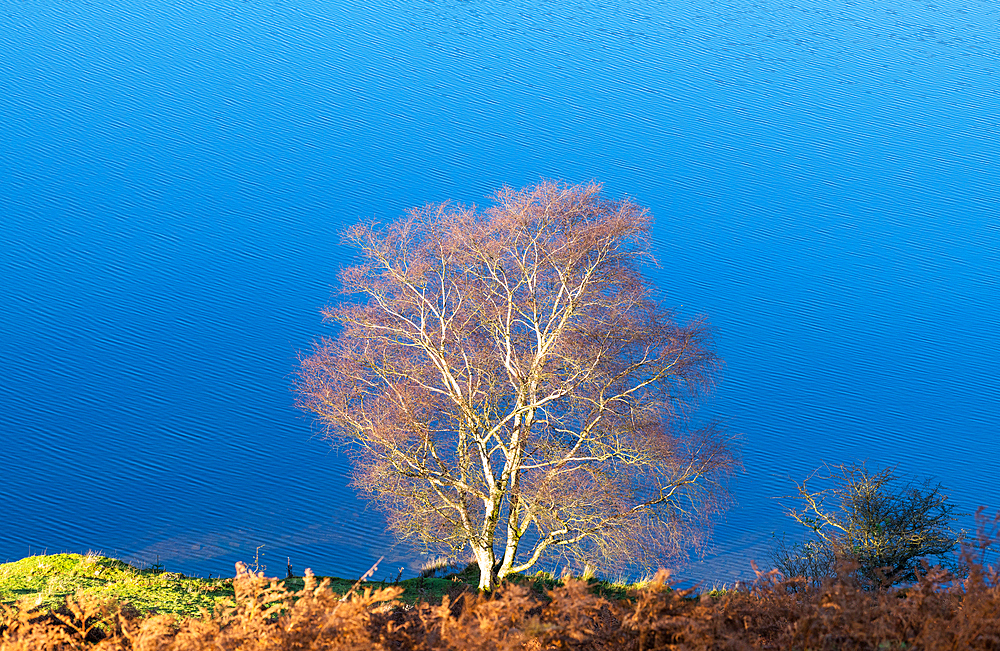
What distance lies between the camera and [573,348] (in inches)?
606

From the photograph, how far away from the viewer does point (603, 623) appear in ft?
17.2

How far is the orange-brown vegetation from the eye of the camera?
478cm

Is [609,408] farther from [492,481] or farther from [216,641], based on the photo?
[216,641]

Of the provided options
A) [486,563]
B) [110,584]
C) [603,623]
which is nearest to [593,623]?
[603,623]

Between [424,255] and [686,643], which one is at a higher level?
[424,255]

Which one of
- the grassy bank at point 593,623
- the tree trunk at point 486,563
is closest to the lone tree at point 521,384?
the tree trunk at point 486,563

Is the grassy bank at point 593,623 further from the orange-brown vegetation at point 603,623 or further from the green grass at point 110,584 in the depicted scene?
the green grass at point 110,584

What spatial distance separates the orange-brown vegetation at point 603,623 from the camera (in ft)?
15.7

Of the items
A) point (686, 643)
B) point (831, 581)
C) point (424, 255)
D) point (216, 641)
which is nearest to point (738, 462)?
point (424, 255)

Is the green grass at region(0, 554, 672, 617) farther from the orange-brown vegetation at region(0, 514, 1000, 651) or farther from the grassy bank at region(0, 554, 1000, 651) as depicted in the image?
the orange-brown vegetation at region(0, 514, 1000, 651)

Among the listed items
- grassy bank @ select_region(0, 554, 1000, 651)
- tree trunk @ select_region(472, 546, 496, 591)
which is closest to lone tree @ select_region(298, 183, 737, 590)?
tree trunk @ select_region(472, 546, 496, 591)

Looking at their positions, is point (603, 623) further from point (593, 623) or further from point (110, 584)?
point (110, 584)

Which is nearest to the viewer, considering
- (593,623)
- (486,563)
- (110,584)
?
(593,623)

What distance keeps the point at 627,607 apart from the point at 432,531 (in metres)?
11.8
